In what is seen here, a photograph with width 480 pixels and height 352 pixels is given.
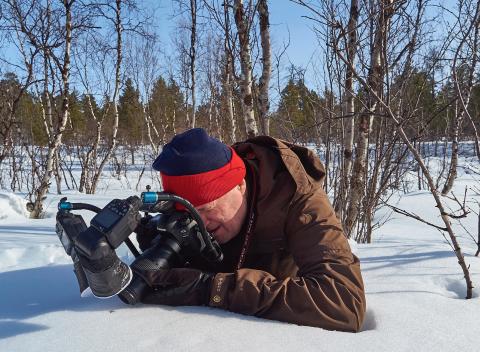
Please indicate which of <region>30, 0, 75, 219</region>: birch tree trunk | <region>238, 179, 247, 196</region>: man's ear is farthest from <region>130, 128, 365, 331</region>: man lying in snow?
<region>30, 0, 75, 219</region>: birch tree trunk

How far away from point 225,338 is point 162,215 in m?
0.49

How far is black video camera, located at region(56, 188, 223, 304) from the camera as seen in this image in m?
0.92

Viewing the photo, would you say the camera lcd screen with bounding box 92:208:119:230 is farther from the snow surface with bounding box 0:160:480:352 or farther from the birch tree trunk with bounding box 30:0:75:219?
the birch tree trunk with bounding box 30:0:75:219

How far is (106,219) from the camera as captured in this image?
93 centimetres

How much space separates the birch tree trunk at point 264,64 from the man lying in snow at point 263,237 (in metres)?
2.62

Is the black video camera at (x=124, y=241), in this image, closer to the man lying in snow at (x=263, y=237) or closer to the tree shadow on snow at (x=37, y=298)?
the man lying in snow at (x=263, y=237)

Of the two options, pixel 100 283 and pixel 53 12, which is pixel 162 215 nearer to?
pixel 100 283

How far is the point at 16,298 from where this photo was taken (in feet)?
4.56

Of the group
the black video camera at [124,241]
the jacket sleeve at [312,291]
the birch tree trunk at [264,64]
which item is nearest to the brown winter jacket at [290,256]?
the jacket sleeve at [312,291]

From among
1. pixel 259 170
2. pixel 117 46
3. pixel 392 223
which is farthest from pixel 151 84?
pixel 259 170

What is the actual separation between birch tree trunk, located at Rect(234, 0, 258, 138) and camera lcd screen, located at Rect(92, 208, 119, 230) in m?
3.28

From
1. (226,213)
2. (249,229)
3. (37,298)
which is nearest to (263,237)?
(249,229)

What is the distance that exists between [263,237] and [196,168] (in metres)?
0.39

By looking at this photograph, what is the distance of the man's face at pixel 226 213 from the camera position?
4.62 ft
